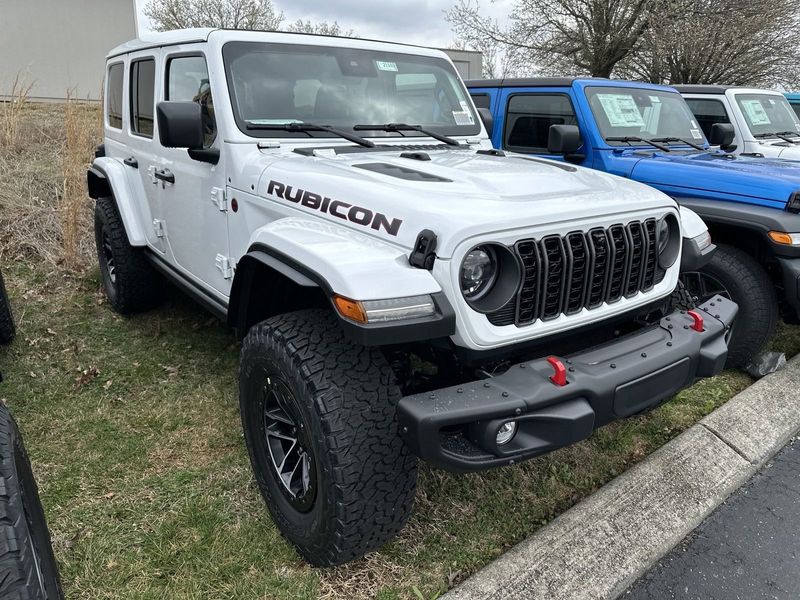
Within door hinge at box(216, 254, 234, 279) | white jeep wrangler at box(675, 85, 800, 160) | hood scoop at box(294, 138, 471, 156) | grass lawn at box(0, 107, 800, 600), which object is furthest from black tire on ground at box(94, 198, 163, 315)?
white jeep wrangler at box(675, 85, 800, 160)

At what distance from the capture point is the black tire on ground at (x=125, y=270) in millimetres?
4188

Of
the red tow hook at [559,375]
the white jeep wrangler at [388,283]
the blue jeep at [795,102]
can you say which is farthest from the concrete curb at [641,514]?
Result: the blue jeep at [795,102]

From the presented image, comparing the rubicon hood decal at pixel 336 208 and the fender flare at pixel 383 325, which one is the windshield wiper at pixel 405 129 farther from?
the fender flare at pixel 383 325

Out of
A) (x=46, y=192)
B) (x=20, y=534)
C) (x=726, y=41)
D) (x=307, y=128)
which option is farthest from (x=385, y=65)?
(x=726, y=41)

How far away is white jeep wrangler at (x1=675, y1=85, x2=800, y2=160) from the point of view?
665cm

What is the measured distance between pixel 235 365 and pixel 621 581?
2497 mm

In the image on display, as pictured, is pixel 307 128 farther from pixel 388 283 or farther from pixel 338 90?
pixel 388 283

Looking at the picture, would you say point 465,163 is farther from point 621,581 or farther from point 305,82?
point 621,581

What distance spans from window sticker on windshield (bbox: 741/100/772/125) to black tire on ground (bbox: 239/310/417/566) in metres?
6.72

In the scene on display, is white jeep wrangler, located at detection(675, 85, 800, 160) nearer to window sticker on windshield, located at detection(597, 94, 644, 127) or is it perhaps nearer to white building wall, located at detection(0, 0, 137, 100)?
window sticker on windshield, located at detection(597, 94, 644, 127)

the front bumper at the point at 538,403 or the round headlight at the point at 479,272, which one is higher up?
the round headlight at the point at 479,272

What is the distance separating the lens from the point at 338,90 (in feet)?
10.1

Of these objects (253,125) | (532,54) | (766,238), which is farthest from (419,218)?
(532,54)

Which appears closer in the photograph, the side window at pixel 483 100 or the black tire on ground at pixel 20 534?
the black tire on ground at pixel 20 534
